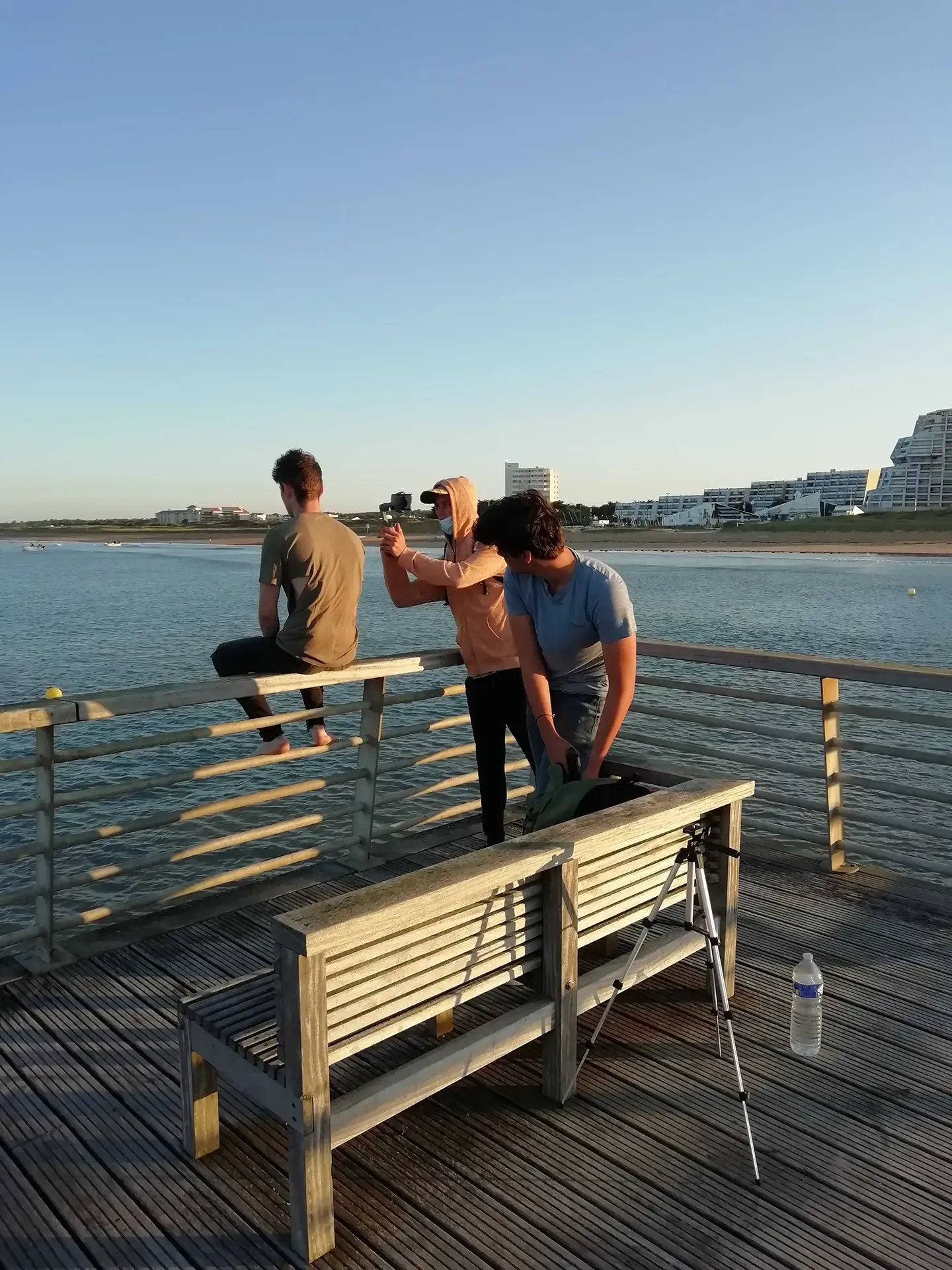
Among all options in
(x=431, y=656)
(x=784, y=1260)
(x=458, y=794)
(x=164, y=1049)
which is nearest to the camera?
(x=784, y=1260)

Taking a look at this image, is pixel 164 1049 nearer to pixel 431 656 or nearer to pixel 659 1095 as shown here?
pixel 659 1095

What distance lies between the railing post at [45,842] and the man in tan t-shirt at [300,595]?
81 cm

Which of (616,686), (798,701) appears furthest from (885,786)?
(616,686)

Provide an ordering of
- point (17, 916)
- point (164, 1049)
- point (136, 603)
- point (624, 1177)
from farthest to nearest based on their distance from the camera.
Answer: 1. point (136, 603)
2. point (17, 916)
3. point (164, 1049)
4. point (624, 1177)

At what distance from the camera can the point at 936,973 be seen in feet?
11.2

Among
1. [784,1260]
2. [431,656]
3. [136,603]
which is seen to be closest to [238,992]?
[784,1260]

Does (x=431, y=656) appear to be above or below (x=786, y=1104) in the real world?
above

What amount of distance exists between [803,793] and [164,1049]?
9246 millimetres

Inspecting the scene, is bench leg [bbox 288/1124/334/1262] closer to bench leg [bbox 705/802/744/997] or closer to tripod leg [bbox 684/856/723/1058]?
tripod leg [bbox 684/856/723/1058]

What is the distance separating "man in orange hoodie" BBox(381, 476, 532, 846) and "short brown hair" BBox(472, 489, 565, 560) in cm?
68

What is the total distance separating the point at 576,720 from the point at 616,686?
32 centimetres

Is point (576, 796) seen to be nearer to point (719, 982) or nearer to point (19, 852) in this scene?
point (719, 982)

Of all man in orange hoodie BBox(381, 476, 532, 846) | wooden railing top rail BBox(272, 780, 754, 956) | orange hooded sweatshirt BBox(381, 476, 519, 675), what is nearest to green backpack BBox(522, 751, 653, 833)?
wooden railing top rail BBox(272, 780, 754, 956)

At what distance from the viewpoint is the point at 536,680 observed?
321 cm
